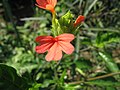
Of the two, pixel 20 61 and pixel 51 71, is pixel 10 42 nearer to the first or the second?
pixel 20 61

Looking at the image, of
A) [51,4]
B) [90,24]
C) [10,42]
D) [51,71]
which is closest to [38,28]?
[10,42]

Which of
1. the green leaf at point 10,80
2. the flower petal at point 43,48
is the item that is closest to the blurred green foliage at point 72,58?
the green leaf at point 10,80

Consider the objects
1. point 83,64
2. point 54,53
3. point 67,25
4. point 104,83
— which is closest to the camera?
point 54,53

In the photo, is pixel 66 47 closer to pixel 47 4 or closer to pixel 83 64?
pixel 47 4

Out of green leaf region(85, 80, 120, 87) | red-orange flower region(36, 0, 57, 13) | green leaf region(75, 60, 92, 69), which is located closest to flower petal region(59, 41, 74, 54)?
red-orange flower region(36, 0, 57, 13)

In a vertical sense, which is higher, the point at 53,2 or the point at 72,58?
the point at 53,2

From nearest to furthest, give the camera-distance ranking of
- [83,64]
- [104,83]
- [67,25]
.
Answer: [67,25] < [104,83] < [83,64]

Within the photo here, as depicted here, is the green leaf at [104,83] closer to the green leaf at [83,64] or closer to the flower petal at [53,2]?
the green leaf at [83,64]

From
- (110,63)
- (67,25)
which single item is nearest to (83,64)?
(110,63)
